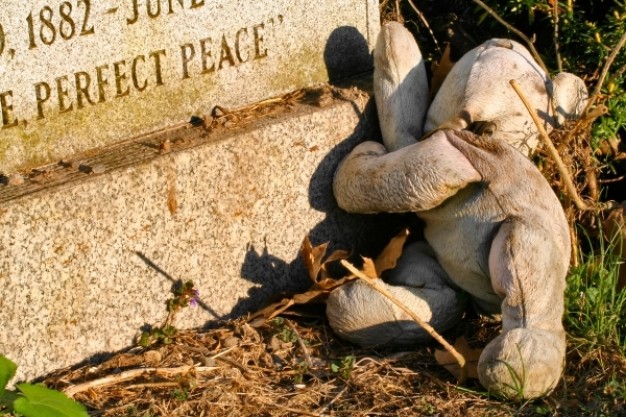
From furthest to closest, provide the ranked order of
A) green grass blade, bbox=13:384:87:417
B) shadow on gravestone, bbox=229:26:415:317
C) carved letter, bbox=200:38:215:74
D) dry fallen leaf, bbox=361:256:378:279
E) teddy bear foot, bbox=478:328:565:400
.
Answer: shadow on gravestone, bbox=229:26:415:317, carved letter, bbox=200:38:215:74, dry fallen leaf, bbox=361:256:378:279, teddy bear foot, bbox=478:328:565:400, green grass blade, bbox=13:384:87:417

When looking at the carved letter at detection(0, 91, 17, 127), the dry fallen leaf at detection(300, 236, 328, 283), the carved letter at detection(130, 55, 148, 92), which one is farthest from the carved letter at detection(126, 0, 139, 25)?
the dry fallen leaf at detection(300, 236, 328, 283)

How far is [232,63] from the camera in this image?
4035mm

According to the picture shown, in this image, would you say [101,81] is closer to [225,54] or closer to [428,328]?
[225,54]

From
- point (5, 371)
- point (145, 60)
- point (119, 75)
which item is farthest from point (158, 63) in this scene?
point (5, 371)

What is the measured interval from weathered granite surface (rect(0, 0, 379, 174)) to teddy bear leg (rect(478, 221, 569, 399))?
3.57 feet

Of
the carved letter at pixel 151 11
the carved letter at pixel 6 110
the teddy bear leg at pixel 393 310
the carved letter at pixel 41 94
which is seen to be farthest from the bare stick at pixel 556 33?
the carved letter at pixel 6 110

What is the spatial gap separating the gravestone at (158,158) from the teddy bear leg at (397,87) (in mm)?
115

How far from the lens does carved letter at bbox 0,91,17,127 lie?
11.5ft

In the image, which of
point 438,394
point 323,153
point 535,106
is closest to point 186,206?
point 323,153

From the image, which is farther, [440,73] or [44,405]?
[440,73]

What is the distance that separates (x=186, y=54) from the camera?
154 inches

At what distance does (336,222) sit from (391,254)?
280mm

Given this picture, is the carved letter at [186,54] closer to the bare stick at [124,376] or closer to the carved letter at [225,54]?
the carved letter at [225,54]

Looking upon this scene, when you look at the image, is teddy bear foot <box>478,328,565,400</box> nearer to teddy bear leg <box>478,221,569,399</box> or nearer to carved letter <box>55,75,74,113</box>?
teddy bear leg <box>478,221,569,399</box>
